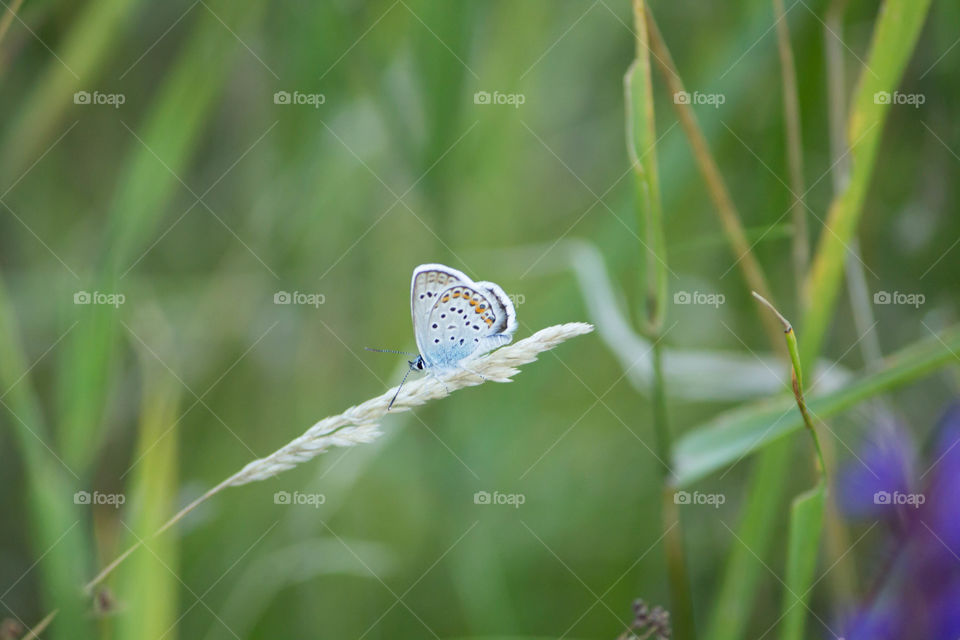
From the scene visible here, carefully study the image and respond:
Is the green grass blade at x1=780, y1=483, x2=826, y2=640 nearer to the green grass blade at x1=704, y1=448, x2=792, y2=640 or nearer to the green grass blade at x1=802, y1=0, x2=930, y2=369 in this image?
the green grass blade at x1=704, y1=448, x2=792, y2=640

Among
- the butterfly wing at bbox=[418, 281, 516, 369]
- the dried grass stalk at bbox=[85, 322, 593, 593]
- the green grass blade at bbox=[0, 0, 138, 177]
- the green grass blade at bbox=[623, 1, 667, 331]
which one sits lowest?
the dried grass stalk at bbox=[85, 322, 593, 593]

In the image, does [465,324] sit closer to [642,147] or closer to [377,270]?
[642,147]

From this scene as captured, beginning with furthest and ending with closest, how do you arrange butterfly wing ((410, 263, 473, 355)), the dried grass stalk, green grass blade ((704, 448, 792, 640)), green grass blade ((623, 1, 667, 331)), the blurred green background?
the blurred green background, butterfly wing ((410, 263, 473, 355)), green grass blade ((704, 448, 792, 640)), green grass blade ((623, 1, 667, 331)), the dried grass stalk

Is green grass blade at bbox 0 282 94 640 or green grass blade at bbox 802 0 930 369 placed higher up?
green grass blade at bbox 802 0 930 369

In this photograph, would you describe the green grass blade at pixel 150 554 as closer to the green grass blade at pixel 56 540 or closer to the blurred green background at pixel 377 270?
the blurred green background at pixel 377 270

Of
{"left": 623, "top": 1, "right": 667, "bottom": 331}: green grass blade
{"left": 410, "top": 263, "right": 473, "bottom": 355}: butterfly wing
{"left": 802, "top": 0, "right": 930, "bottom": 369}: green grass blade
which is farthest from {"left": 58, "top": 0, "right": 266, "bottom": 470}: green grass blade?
{"left": 802, "top": 0, "right": 930, "bottom": 369}: green grass blade

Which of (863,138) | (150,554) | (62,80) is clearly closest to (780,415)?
(863,138)
